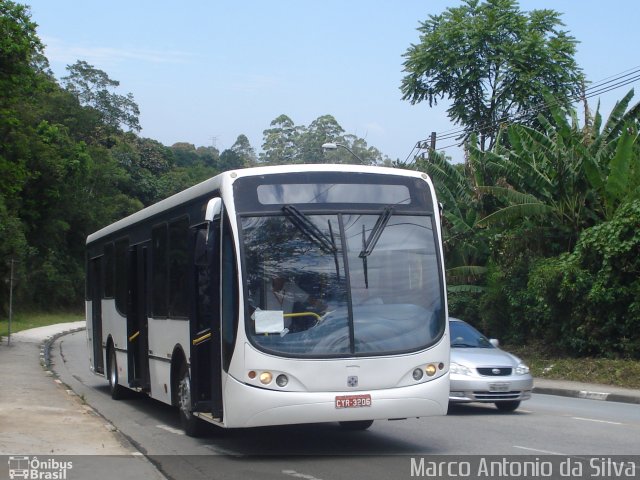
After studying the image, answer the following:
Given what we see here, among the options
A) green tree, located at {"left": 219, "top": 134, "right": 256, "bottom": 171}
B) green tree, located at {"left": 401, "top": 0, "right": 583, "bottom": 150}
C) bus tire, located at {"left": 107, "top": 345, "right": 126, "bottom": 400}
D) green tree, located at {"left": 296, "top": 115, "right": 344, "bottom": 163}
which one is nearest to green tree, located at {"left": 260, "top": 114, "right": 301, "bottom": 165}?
green tree, located at {"left": 296, "top": 115, "right": 344, "bottom": 163}

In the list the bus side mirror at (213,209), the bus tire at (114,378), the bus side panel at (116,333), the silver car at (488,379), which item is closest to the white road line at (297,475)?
the bus side mirror at (213,209)

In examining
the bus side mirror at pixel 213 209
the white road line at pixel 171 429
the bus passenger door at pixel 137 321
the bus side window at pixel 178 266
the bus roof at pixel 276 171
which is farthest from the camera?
the bus passenger door at pixel 137 321

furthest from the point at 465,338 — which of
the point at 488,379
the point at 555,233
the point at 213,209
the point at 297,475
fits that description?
the point at 555,233

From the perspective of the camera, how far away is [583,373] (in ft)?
73.5

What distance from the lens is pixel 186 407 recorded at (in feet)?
38.8

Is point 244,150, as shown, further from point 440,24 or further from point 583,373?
point 583,373

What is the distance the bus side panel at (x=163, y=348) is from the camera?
39.1 ft

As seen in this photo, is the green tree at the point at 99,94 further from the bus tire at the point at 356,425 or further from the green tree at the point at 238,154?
the bus tire at the point at 356,425

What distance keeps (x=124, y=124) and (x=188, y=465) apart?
8773 cm

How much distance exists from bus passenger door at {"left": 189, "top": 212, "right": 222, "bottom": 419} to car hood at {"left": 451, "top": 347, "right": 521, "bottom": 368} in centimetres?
531

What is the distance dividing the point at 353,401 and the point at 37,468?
3.32m

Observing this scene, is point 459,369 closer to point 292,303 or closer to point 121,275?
point 292,303

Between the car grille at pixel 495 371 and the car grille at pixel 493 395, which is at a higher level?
the car grille at pixel 495 371

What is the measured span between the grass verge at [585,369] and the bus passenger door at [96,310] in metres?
11.5
